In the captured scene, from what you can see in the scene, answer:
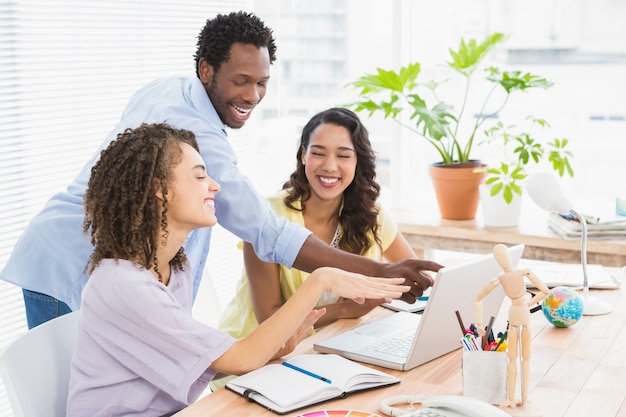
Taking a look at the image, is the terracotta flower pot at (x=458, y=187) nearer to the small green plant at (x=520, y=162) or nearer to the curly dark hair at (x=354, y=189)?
the small green plant at (x=520, y=162)

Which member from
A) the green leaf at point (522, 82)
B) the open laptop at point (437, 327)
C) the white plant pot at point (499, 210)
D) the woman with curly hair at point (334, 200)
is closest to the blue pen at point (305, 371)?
the open laptop at point (437, 327)

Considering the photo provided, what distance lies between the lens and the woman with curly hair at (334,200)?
237 cm

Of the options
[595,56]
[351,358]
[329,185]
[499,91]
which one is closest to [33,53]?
[329,185]

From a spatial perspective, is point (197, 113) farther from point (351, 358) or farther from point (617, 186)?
point (617, 186)

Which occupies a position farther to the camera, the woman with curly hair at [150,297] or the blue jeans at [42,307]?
the blue jeans at [42,307]

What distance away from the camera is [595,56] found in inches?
133

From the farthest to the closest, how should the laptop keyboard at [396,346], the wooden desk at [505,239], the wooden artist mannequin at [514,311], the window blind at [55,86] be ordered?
the wooden desk at [505,239]
the window blind at [55,86]
the laptop keyboard at [396,346]
the wooden artist mannequin at [514,311]

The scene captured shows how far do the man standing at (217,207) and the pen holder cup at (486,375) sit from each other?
0.42 metres

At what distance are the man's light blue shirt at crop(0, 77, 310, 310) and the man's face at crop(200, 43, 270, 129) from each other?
0.12 ft

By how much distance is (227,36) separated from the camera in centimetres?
211

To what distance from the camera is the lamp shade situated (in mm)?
2109

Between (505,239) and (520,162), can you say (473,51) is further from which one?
(505,239)

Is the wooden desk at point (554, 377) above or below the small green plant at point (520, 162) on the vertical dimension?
below

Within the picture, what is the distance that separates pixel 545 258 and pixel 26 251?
6.23 ft
